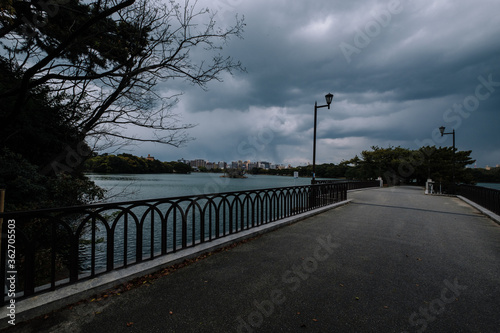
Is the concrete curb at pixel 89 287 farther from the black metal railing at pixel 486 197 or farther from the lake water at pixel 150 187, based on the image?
the black metal railing at pixel 486 197

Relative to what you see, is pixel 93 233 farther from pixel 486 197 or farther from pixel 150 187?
pixel 150 187

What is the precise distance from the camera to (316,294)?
321 cm

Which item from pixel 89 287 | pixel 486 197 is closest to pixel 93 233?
pixel 89 287

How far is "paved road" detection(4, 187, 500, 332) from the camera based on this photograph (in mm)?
2566

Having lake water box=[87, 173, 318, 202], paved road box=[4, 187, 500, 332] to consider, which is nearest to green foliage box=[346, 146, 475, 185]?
lake water box=[87, 173, 318, 202]

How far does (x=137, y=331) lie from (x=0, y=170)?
6.03 m

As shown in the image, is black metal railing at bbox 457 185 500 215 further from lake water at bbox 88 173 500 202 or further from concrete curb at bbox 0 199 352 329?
concrete curb at bbox 0 199 352 329

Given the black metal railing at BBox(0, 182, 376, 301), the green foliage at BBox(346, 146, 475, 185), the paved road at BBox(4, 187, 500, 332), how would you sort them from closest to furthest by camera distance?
the paved road at BBox(4, 187, 500, 332) < the black metal railing at BBox(0, 182, 376, 301) < the green foliage at BBox(346, 146, 475, 185)

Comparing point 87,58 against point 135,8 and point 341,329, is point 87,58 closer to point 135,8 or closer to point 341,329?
point 135,8

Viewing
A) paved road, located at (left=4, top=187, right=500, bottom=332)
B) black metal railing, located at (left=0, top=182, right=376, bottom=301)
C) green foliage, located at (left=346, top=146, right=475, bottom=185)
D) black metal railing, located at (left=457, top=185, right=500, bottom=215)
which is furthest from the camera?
green foliage, located at (left=346, top=146, right=475, bottom=185)

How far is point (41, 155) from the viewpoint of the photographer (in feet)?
25.1

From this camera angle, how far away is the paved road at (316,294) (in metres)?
2.57

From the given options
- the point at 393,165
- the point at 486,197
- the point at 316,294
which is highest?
the point at 393,165

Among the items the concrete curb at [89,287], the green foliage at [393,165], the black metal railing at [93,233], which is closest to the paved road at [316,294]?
the concrete curb at [89,287]
